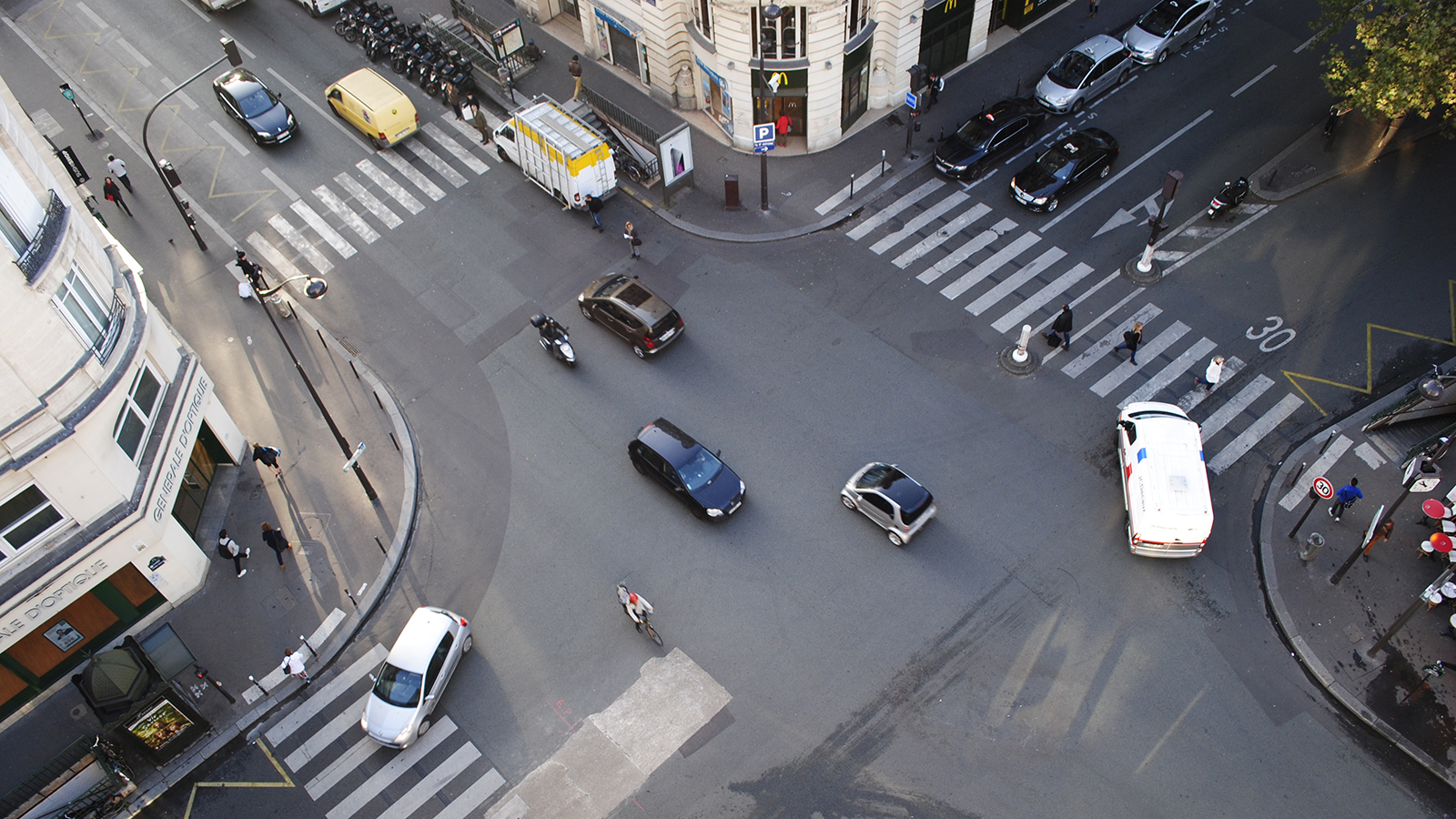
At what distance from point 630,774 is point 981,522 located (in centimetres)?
1053

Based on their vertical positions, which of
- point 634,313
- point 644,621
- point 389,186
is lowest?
point 644,621

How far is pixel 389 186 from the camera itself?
33031mm

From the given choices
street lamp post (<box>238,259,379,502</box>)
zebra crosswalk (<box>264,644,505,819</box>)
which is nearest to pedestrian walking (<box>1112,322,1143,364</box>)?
zebra crosswalk (<box>264,644,505,819</box>)

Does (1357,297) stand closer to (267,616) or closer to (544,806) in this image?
(544,806)

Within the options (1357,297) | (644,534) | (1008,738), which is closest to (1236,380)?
(1357,297)

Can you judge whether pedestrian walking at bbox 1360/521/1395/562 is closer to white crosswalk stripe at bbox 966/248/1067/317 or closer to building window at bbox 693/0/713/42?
white crosswalk stripe at bbox 966/248/1067/317

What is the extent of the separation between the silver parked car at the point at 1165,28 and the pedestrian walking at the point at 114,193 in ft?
115

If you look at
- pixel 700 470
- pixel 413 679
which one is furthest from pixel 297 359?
pixel 700 470

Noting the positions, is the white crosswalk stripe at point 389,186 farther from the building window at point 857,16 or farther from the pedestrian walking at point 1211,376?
the pedestrian walking at point 1211,376

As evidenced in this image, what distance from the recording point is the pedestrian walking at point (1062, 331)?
26.7 metres

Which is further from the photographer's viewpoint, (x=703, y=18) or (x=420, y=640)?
(x=703, y=18)

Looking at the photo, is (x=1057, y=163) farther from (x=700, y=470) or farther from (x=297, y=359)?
(x=297, y=359)

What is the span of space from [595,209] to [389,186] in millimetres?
7842

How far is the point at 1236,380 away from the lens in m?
26.5
